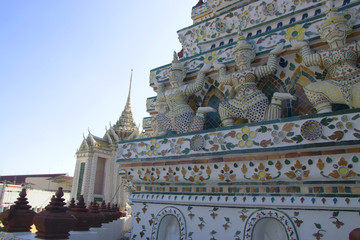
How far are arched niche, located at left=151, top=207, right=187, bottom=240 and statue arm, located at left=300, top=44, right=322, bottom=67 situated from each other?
11.5 feet

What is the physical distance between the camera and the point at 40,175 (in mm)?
35312

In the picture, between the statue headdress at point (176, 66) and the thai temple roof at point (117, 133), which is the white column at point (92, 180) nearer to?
the thai temple roof at point (117, 133)

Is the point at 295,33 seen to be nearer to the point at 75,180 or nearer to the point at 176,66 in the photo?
the point at 176,66

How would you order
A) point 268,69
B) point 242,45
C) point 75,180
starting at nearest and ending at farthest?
point 268,69 → point 242,45 → point 75,180

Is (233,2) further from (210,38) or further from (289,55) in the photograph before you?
(289,55)

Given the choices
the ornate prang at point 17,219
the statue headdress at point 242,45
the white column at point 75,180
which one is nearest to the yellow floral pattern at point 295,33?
the statue headdress at point 242,45

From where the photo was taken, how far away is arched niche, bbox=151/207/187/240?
18.5 ft

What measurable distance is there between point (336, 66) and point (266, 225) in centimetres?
275

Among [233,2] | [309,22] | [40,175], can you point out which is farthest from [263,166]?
[40,175]

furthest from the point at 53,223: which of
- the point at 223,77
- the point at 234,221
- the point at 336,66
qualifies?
the point at 336,66

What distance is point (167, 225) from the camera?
5848 millimetres

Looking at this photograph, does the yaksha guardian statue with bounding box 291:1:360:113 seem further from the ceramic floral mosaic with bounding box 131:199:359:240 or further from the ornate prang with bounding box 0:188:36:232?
the ornate prang with bounding box 0:188:36:232

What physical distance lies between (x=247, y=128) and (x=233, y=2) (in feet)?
16.1

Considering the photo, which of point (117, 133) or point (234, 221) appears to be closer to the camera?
point (234, 221)
